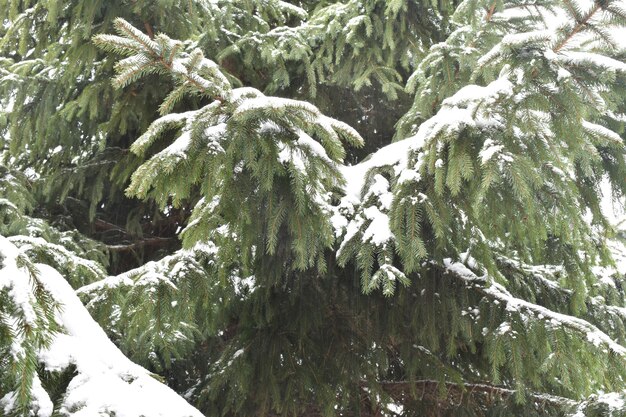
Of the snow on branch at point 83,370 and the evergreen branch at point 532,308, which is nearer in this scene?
the snow on branch at point 83,370

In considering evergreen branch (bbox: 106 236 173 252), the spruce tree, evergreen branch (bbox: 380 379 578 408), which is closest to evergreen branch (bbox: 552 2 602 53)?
the spruce tree

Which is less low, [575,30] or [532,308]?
[575,30]

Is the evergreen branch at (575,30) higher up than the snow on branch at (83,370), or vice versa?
the evergreen branch at (575,30)

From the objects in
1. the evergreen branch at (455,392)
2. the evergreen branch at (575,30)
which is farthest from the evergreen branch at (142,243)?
the evergreen branch at (575,30)

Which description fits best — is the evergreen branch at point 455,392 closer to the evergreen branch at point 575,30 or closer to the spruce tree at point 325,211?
the spruce tree at point 325,211

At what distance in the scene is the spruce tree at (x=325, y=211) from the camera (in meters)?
2.38

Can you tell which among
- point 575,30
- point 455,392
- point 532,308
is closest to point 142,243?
point 455,392

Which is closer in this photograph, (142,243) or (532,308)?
(532,308)

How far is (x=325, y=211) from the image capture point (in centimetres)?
272

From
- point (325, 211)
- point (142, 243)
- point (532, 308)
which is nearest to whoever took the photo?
point (325, 211)

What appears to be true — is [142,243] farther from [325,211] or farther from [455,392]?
[325,211]

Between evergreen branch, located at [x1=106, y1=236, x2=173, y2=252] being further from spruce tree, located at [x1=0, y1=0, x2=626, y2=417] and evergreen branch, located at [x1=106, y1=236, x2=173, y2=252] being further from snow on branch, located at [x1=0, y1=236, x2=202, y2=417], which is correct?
snow on branch, located at [x1=0, y1=236, x2=202, y2=417]

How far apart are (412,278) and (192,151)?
5.67 ft

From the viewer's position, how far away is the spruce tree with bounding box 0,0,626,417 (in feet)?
7.80
